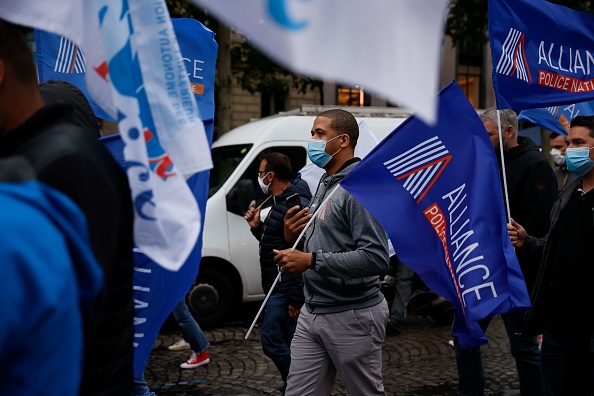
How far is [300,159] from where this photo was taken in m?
8.63

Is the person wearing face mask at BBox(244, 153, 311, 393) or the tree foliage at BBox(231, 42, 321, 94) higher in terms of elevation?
the tree foliage at BBox(231, 42, 321, 94)

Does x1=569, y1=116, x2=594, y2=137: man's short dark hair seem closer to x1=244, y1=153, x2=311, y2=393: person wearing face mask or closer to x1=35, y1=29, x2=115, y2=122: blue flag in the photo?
x1=244, y1=153, x2=311, y2=393: person wearing face mask

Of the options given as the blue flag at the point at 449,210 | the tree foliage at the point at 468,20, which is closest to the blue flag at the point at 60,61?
the blue flag at the point at 449,210

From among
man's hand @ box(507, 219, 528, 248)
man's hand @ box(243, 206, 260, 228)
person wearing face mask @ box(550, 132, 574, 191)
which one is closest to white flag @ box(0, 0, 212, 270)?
man's hand @ box(507, 219, 528, 248)

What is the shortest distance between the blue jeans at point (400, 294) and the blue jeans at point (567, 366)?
4087 millimetres

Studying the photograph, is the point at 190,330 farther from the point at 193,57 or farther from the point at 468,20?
the point at 468,20

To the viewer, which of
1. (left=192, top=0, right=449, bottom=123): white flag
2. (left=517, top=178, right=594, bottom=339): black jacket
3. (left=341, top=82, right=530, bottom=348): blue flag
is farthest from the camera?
(left=517, top=178, right=594, bottom=339): black jacket

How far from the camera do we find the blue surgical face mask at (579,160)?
4176mm

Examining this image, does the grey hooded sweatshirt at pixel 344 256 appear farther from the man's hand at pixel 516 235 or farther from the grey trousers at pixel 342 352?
the man's hand at pixel 516 235

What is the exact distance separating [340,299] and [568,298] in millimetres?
1184

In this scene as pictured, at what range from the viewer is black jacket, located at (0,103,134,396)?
5.25 ft

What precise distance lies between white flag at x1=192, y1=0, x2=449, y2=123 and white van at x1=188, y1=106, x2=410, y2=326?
6.22 metres

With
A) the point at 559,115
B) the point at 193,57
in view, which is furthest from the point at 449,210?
the point at 559,115

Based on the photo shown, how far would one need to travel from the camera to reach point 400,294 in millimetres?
8234
